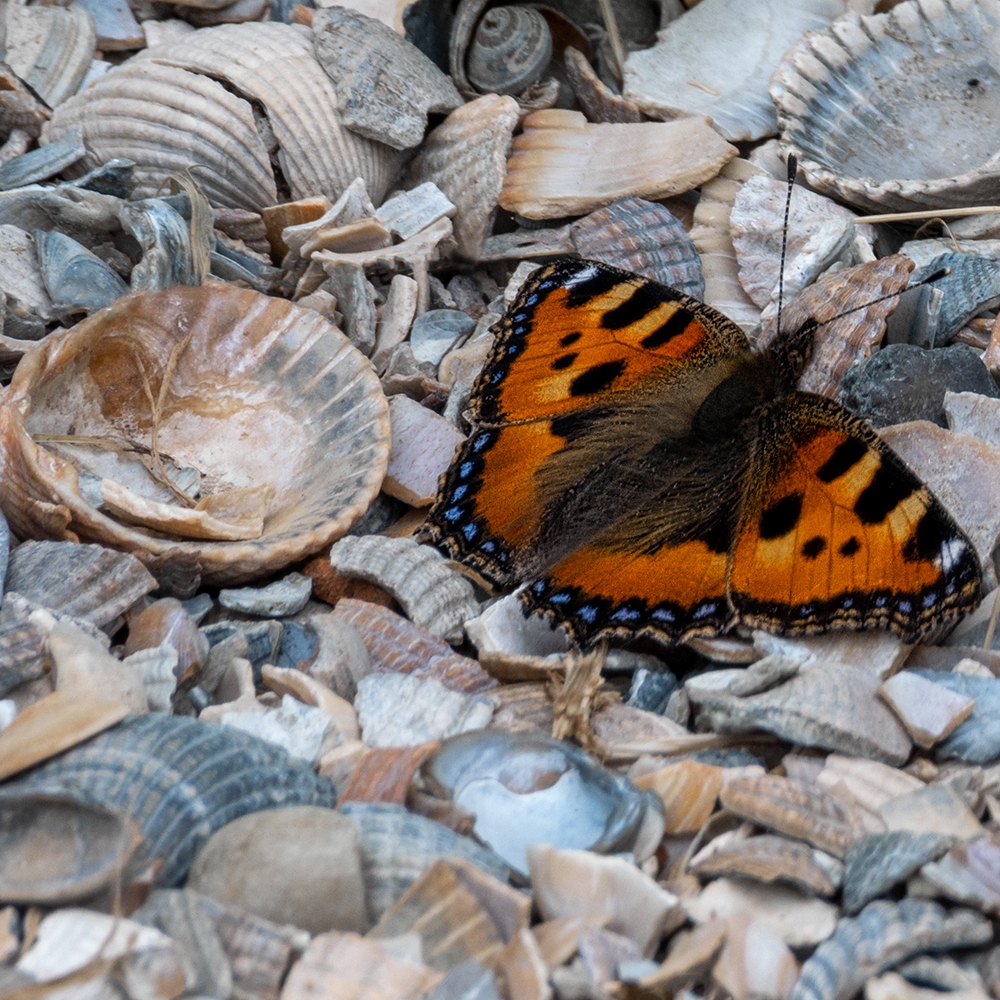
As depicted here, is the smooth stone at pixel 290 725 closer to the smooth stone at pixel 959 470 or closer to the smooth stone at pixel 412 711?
the smooth stone at pixel 412 711

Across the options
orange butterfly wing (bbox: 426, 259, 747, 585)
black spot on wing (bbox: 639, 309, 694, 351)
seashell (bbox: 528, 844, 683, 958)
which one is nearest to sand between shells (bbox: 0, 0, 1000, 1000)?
seashell (bbox: 528, 844, 683, 958)

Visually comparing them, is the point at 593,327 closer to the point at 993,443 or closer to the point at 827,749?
the point at 993,443

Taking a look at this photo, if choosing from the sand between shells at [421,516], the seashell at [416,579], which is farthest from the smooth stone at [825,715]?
the seashell at [416,579]

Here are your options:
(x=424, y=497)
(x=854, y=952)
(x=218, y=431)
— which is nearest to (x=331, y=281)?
(x=218, y=431)

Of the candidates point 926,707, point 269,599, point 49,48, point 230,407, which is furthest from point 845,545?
point 49,48

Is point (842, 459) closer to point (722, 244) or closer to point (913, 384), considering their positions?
point (913, 384)

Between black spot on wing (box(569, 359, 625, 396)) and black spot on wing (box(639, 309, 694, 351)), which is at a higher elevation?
black spot on wing (box(639, 309, 694, 351))

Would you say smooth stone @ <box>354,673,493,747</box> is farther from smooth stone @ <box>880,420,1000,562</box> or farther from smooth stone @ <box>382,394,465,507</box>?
smooth stone @ <box>880,420,1000,562</box>
